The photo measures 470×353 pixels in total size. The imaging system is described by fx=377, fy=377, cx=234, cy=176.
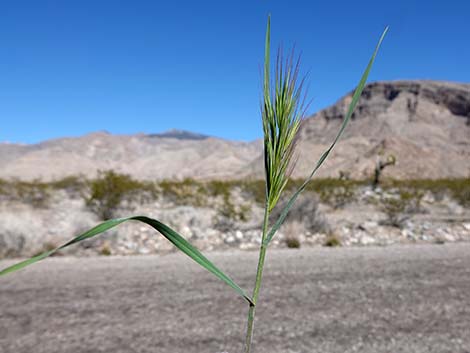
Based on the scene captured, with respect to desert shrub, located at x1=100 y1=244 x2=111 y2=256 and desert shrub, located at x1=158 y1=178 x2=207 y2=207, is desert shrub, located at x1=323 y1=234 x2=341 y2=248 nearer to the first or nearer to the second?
desert shrub, located at x1=100 y1=244 x2=111 y2=256

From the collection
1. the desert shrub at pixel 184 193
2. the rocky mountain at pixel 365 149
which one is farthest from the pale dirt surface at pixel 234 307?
the rocky mountain at pixel 365 149

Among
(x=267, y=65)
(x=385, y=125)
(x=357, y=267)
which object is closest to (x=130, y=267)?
(x=357, y=267)

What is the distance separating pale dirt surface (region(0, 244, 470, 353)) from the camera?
12.3ft

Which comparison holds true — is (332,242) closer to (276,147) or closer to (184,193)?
(276,147)

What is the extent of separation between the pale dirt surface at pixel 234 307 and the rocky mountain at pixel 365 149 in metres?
26.8

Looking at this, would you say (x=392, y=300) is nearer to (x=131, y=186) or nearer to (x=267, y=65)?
(x=267, y=65)

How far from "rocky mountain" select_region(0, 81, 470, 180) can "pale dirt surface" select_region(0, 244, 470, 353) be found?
26.8m

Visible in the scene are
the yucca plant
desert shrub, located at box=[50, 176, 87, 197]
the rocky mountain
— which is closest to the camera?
the yucca plant

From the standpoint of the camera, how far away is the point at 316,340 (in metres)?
3.77

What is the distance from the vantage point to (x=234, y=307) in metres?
4.66

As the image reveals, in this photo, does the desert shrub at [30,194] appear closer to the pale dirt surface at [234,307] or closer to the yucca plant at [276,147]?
the pale dirt surface at [234,307]

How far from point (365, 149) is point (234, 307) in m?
53.7

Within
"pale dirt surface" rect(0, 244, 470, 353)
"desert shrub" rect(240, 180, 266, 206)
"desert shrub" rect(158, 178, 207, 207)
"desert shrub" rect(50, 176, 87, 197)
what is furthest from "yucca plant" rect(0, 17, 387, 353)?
"desert shrub" rect(50, 176, 87, 197)

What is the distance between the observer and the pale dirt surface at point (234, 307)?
3.74m
